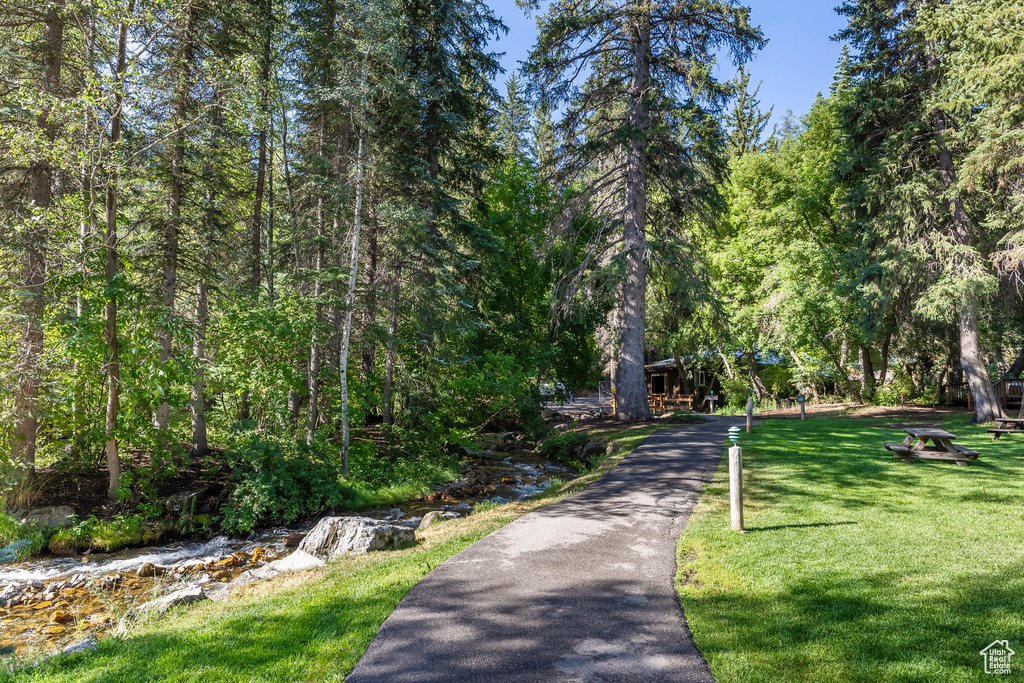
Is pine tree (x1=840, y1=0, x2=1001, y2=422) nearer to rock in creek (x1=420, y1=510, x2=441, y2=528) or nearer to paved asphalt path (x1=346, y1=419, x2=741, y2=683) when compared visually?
paved asphalt path (x1=346, y1=419, x2=741, y2=683)

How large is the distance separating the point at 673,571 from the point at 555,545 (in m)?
1.38

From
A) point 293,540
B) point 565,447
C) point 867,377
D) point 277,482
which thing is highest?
point 867,377

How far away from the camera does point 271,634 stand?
4.29m

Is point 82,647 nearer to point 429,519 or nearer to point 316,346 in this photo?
point 429,519

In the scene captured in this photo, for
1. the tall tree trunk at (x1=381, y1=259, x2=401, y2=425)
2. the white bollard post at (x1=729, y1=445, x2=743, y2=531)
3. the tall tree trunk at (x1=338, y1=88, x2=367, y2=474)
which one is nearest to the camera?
the white bollard post at (x1=729, y1=445, x2=743, y2=531)

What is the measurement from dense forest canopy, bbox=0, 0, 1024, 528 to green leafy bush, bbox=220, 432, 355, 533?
82 millimetres

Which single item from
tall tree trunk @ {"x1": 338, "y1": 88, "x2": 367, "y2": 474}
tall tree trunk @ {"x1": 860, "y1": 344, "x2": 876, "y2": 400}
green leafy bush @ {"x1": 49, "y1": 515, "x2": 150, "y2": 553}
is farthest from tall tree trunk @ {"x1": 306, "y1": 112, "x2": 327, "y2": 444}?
tall tree trunk @ {"x1": 860, "y1": 344, "x2": 876, "y2": 400}

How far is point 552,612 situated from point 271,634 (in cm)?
230

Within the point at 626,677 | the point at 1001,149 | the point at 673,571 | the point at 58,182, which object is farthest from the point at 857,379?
the point at 58,182

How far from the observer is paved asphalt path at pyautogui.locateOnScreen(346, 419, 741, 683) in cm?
353

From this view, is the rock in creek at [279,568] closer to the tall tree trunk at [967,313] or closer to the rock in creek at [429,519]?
the rock in creek at [429,519]

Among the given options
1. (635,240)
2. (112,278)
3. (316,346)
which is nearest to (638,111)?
(635,240)

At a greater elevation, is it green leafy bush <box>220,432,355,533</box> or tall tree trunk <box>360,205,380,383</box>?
tall tree trunk <box>360,205,380,383</box>

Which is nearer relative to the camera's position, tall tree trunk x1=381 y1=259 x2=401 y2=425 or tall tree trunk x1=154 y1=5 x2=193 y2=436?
tall tree trunk x1=154 y1=5 x2=193 y2=436
